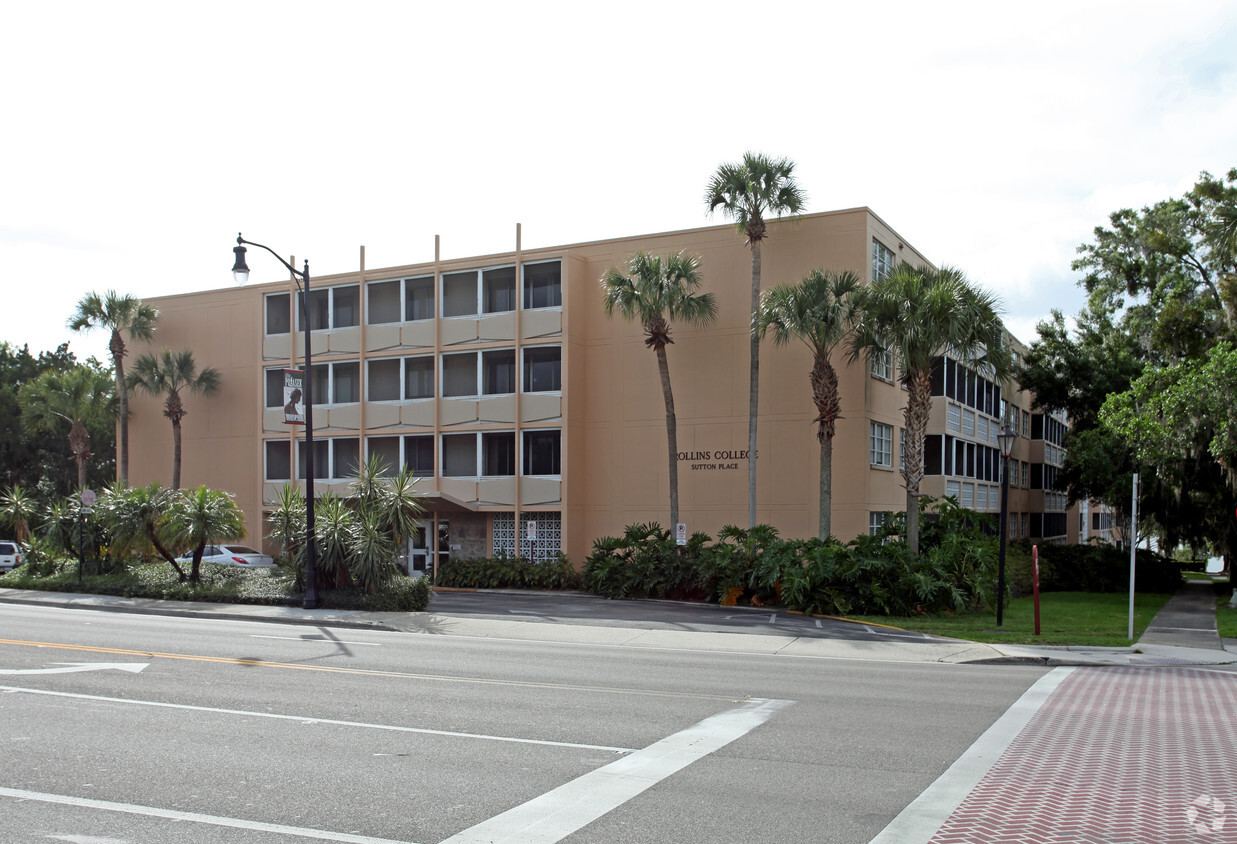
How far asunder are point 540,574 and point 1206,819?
79.7 ft

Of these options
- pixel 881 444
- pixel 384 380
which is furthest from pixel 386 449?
pixel 881 444

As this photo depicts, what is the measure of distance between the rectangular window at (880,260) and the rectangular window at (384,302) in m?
16.5

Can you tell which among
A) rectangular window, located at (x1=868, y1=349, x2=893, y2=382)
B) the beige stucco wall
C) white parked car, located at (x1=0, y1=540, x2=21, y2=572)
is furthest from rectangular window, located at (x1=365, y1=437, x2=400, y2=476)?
rectangular window, located at (x1=868, y1=349, x2=893, y2=382)

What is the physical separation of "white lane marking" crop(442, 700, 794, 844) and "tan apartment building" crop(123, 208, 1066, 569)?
62.3 ft

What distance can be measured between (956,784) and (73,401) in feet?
139

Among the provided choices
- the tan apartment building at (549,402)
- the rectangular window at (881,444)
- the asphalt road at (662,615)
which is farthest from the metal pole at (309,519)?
the rectangular window at (881,444)

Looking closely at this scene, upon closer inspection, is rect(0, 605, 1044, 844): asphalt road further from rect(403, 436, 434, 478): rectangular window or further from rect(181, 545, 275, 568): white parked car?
rect(403, 436, 434, 478): rectangular window

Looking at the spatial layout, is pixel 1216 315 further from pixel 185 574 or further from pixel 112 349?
pixel 112 349

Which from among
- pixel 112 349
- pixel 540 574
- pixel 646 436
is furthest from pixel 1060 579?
pixel 112 349

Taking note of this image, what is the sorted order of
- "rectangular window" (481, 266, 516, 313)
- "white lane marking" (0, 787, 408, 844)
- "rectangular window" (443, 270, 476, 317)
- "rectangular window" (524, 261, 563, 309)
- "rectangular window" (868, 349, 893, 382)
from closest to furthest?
"white lane marking" (0, 787, 408, 844) → "rectangular window" (868, 349, 893, 382) → "rectangular window" (524, 261, 563, 309) → "rectangular window" (481, 266, 516, 313) → "rectangular window" (443, 270, 476, 317)

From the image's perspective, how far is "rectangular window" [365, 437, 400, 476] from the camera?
1371 inches

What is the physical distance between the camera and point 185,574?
25.5 m

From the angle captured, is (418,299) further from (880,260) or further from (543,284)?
(880,260)

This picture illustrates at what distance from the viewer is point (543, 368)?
32.4 metres
